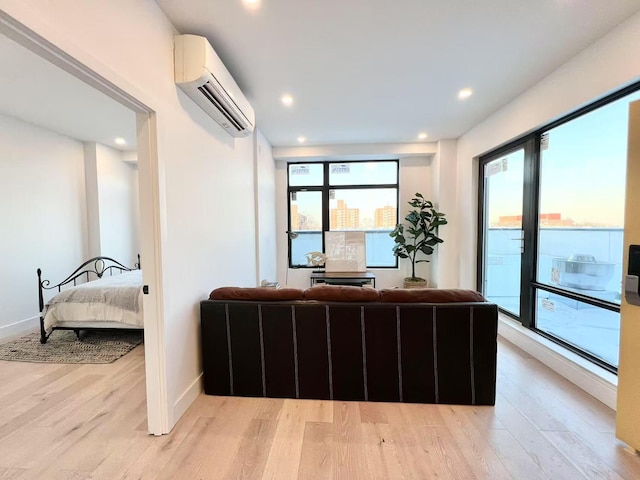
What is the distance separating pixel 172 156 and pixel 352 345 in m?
1.86

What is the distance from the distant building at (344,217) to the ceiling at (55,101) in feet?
11.6

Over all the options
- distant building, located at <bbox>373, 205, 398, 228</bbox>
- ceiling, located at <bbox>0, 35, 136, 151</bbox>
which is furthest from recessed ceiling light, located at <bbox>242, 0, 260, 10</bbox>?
distant building, located at <bbox>373, 205, 398, 228</bbox>

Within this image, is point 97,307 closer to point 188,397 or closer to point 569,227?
point 188,397

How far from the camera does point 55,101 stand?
3045 mm

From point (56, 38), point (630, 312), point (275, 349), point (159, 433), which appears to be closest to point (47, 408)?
point (159, 433)

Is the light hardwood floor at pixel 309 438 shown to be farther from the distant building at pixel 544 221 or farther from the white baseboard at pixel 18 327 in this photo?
the white baseboard at pixel 18 327

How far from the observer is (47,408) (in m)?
2.07

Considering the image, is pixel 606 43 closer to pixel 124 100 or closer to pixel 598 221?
pixel 598 221

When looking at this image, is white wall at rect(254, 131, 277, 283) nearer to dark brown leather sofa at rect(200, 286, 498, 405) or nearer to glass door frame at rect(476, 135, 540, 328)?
dark brown leather sofa at rect(200, 286, 498, 405)

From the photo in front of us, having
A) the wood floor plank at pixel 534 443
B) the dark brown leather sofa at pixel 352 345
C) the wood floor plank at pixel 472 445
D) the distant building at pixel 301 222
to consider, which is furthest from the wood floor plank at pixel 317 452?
the distant building at pixel 301 222

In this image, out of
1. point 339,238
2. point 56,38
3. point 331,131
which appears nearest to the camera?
point 56,38

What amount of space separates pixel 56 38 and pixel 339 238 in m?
4.45

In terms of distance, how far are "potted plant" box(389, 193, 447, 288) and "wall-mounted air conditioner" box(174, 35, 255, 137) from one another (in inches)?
136

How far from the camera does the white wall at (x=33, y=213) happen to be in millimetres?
3490
